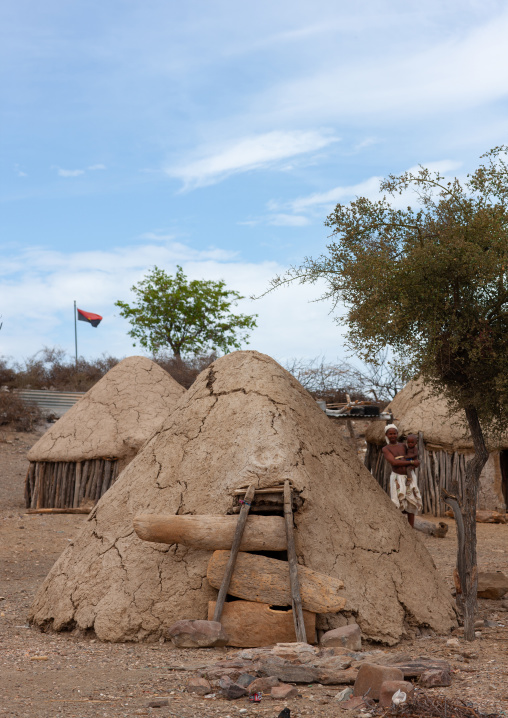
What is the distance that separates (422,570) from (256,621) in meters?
1.62

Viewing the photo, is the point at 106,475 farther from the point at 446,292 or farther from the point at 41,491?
the point at 446,292

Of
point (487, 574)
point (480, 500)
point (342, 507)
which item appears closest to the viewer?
point (342, 507)

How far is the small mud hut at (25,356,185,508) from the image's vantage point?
503 inches

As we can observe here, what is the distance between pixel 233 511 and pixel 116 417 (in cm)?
790

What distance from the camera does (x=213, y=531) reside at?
534 centimetres

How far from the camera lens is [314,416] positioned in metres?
6.48

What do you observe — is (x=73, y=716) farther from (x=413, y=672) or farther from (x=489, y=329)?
(x=489, y=329)

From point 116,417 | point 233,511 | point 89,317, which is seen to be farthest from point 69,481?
point 89,317

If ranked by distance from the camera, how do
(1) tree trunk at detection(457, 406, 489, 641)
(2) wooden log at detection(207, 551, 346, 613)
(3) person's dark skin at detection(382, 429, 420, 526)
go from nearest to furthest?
(2) wooden log at detection(207, 551, 346, 613) → (1) tree trunk at detection(457, 406, 489, 641) → (3) person's dark skin at detection(382, 429, 420, 526)

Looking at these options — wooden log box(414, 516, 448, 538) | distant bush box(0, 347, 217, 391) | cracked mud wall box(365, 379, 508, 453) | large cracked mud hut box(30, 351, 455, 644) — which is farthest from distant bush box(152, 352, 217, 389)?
large cracked mud hut box(30, 351, 455, 644)

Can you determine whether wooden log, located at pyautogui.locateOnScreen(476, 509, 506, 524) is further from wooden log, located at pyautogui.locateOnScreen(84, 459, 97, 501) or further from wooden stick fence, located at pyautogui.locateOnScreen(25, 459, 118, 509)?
wooden log, located at pyautogui.locateOnScreen(84, 459, 97, 501)

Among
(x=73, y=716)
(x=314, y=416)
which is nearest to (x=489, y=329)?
(x=314, y=416)

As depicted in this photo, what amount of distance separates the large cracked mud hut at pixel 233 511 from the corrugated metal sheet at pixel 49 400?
17765 millimetres

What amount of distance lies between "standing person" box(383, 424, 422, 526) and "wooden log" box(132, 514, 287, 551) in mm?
5245
